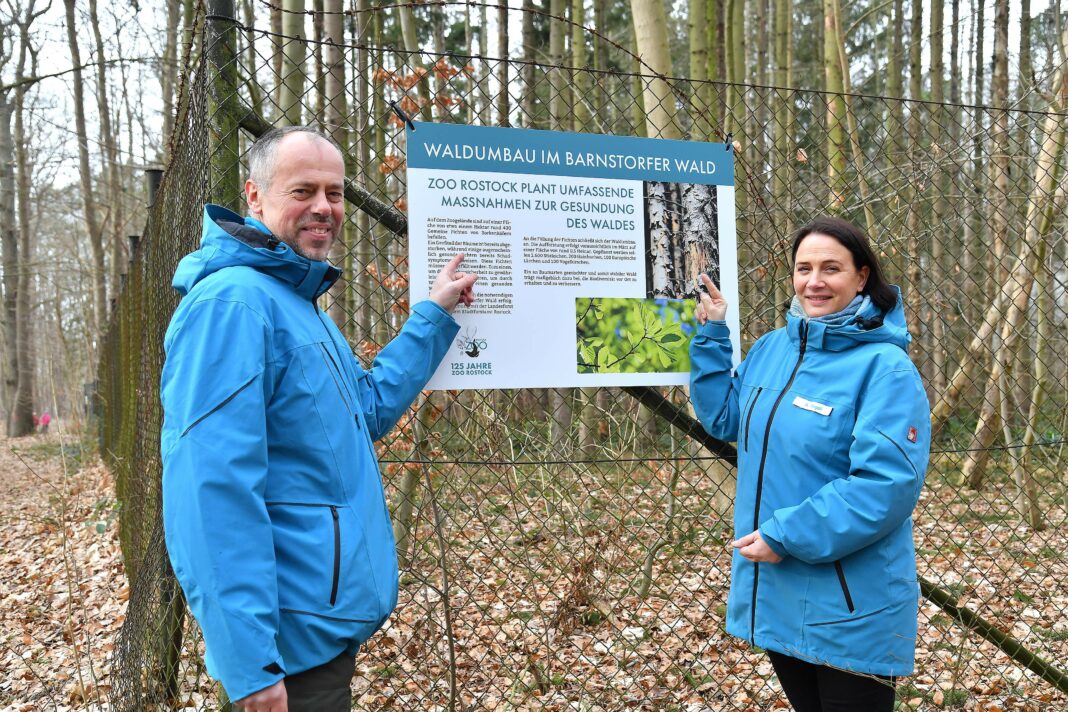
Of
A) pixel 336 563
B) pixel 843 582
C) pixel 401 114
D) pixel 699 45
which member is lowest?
pixel 843 582

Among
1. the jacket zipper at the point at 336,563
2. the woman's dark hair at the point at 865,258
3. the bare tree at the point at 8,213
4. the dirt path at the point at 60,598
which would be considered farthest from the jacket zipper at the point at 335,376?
the bare tree at the point at 8,213

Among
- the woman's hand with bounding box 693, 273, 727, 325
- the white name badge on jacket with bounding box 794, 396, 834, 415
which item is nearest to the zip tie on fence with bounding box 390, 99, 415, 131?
the woman's hand with bounding box 693, 273, 727, 325

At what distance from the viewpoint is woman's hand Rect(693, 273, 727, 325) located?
2902 mm

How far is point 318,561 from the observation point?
1810mm

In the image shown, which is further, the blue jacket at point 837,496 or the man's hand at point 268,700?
the blue jacket at point 837,496

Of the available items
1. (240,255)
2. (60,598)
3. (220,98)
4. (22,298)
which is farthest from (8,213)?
(240,255)

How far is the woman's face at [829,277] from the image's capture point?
2490 millimetres

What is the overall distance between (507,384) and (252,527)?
115 cm

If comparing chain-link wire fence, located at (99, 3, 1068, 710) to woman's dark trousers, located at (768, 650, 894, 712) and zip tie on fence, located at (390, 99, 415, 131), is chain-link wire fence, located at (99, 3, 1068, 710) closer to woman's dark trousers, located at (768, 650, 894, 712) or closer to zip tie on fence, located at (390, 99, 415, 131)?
zip tie on fence, located at (390, 99, 415, 131)

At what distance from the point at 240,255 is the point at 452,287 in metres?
0.76

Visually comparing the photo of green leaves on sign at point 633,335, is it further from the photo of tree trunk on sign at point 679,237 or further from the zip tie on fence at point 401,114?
the zip tie on fence at point 401,114

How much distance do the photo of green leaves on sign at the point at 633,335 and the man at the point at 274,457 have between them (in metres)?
0.94

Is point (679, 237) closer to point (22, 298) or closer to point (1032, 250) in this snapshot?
point (1032, 250)

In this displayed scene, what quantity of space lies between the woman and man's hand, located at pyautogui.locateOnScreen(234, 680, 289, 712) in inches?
51.4
